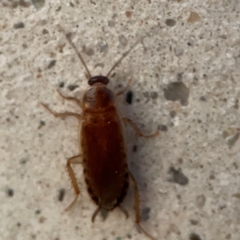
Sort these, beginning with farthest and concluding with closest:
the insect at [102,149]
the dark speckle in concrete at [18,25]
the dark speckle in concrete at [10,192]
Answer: the dark speckle in concrete at [18,25] → the dark speckle in concrete at [10,192] → the insect at [102,149]

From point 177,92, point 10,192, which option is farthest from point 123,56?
point 10,192

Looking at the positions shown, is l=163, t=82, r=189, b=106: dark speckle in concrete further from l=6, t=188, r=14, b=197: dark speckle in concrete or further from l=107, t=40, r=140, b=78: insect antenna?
l=6, t=188, r=14, b=197: dark speckle in concrete

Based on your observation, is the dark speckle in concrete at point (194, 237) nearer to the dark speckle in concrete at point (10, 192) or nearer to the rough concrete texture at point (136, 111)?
the rough concrete texture at point (136, 111)

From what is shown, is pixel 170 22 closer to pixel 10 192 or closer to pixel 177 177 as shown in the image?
pixel 177 177

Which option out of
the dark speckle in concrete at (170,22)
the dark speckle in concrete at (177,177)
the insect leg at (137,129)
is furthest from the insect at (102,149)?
the dark speckle in concrete at (170,22)

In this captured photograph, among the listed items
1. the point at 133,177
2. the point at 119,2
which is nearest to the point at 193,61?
the point at 119,2

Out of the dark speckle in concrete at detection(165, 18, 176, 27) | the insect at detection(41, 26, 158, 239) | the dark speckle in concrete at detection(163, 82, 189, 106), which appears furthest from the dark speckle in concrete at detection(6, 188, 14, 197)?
the dark speckle in concrete at detection(165, 18, 176, 27)
